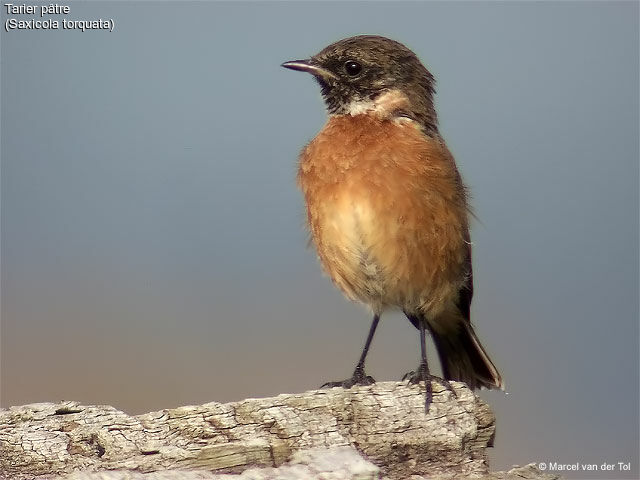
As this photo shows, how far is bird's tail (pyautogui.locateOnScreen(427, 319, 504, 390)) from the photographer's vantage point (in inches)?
278

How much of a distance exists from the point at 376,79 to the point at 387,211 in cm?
116

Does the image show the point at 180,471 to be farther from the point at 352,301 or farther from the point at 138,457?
the point at 352,301

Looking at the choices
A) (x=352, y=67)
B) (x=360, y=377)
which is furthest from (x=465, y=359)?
(x=352, y=67)

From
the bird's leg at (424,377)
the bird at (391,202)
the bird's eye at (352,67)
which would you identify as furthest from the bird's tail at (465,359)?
the bird's eye at (352,67)

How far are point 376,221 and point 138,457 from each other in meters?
2.29

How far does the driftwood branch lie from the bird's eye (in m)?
2.57

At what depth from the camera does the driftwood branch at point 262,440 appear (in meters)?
4.89

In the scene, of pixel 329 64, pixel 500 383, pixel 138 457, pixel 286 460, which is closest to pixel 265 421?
pixel 286 460

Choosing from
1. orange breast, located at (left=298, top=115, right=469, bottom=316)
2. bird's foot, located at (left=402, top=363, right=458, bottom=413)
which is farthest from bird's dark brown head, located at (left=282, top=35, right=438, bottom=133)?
bird's foot, located at (left=402, top=363, right=458, bottom=413)

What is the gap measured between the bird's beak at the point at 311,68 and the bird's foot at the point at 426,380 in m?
2.28

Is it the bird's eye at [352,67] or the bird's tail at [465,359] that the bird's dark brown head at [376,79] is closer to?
the bird's eye at [352,67]

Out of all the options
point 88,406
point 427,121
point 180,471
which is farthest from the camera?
point 427,121

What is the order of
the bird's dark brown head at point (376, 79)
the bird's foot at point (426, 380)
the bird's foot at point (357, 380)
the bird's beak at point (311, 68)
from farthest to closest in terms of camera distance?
the bird's beak at point (311, 68) → the bird's dark brown head at point (376, 79) → the bird's foot at point (357, 380) → the bird's foot at point (426, 380)

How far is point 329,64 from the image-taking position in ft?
22.9
